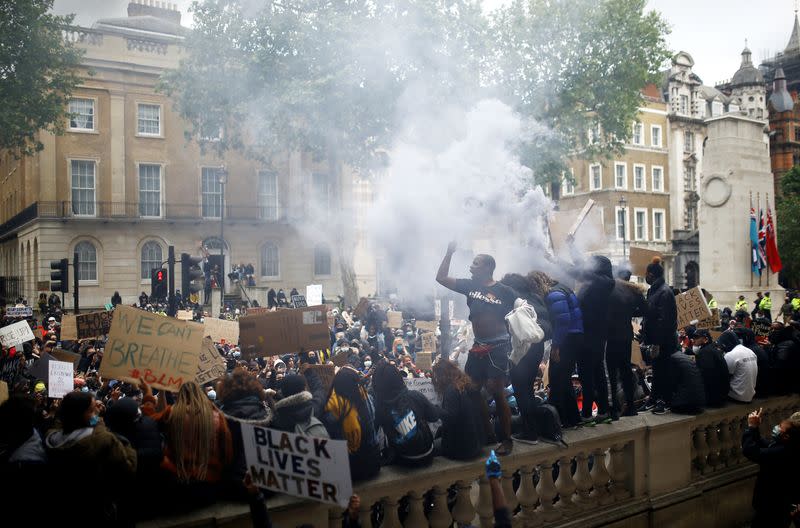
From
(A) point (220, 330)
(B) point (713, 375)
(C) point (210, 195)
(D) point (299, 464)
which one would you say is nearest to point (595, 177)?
(C) point (210, 195)

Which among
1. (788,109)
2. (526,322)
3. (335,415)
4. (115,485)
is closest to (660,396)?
(526,322)

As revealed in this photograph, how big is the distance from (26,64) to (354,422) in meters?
26.0

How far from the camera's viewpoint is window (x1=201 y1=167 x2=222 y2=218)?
38156 millimetres

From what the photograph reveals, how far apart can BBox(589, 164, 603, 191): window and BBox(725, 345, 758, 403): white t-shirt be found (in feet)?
136

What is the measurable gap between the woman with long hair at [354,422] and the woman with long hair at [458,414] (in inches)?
21.5

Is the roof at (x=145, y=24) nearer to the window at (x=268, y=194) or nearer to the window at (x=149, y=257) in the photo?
the window at (x=268, y=194)

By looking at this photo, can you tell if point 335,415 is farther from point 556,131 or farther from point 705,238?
point 556,131

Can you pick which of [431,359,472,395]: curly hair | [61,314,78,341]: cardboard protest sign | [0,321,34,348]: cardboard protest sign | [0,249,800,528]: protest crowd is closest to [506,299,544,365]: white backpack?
[0,249,800,528]: protest crowd

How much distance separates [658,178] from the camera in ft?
164

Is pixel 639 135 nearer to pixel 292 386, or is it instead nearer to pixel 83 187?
pixel 83 187

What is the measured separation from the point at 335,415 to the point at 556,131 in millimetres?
27780

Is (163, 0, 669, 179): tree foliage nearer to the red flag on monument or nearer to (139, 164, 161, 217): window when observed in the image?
(139, 164, 161, 217): window

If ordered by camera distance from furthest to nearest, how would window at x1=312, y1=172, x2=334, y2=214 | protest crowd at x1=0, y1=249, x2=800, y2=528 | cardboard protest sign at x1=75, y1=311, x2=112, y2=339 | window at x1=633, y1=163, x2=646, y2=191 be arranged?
window at x1=633, y1=163, x2=646, y2=191 → window at x1=312, y1=172, x2=334, y2=214 → cardboard protest sign at x1=75, y1=311, x2=112, y2=339 → protest crowd at x1=0, y1=249, x2=800, y2=528

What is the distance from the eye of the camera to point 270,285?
1540 inches
